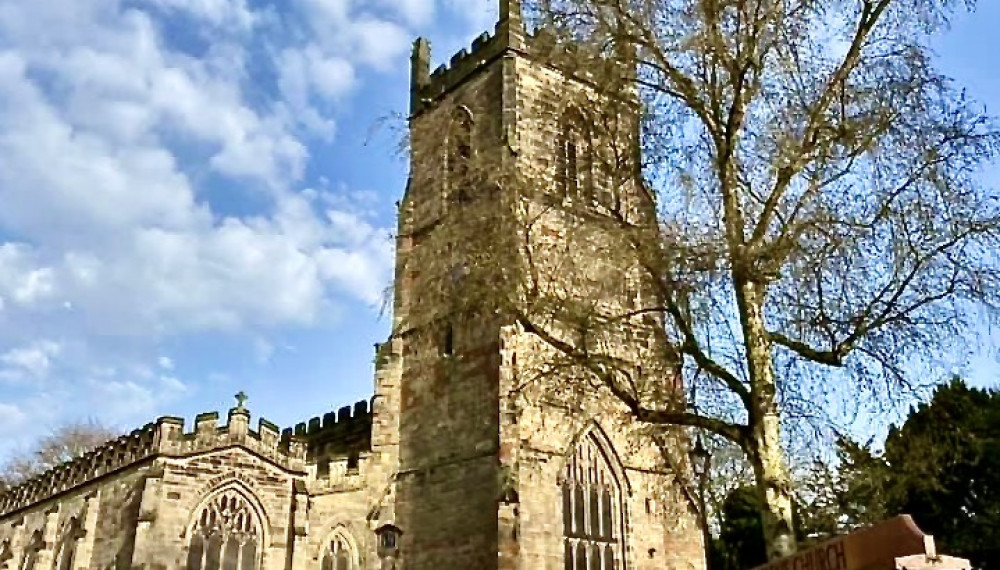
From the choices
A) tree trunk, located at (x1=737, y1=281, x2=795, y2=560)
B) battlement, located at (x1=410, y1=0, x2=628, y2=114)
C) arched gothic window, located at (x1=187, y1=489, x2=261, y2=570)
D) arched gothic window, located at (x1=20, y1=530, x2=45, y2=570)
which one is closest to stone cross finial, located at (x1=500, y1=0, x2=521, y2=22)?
battlement, located at (x1=410, y1=0, x2=628, y2=114)

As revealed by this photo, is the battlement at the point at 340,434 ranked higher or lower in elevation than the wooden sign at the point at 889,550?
higher

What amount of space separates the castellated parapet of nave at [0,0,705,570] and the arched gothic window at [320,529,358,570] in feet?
0.09

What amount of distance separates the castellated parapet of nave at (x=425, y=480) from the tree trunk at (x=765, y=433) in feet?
25.2

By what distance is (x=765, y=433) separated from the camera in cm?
880

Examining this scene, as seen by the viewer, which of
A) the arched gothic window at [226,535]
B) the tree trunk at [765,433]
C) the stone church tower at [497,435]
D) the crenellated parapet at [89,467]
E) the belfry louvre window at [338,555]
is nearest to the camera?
the tree trunk at [765,433]

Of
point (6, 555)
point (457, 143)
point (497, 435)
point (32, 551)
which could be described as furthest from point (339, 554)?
point (6, 555)

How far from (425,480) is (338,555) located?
7.61ft

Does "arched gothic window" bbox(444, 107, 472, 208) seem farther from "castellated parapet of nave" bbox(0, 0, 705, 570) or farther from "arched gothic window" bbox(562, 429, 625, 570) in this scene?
"arched gothic window" bbox(562, 429, 625, 570)

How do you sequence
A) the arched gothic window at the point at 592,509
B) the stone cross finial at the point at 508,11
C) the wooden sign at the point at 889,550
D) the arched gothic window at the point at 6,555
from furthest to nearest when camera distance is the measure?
the arched gothic window at the point at 6,555 → the stone cross finial at the point at 508,11 → the arched gothic window at the point at 592,509 → the wooden sign at the point at 889,550

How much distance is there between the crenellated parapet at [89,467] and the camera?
19.8m

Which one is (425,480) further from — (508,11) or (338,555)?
(508,11)

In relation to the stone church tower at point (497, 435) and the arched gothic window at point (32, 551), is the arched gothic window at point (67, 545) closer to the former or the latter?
the arched gothic window at point (32, 551)

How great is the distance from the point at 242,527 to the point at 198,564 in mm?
1065

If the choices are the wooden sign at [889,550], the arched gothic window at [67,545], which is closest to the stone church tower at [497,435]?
the arched gothic window at [67,545]
